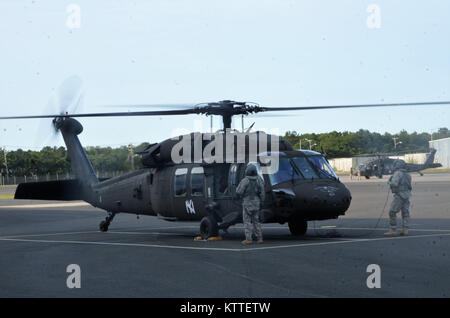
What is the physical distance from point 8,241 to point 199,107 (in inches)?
277

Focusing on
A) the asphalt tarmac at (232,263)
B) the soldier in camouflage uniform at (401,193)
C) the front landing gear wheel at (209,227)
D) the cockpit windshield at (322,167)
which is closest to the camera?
the asphalt tarmac at (232,263)

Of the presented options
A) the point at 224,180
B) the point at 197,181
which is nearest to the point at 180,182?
the point at 197,181

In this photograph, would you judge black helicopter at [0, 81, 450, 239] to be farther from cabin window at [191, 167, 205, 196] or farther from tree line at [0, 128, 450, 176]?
tree line at [0, 128, 450, 176]

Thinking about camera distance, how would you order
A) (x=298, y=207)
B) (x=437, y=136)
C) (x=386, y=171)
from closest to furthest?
(x=298, y=207)
(x=386, y=171)
(x=437, y=136)

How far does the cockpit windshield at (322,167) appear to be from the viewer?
1496 centimetres

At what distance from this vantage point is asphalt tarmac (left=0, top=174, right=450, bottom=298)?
840 cm

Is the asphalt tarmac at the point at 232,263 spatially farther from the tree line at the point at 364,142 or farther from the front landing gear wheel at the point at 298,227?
the tree line at the point at 364,142

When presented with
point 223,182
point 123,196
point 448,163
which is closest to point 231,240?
point 223,182

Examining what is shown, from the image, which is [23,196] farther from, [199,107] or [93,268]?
[93,268]

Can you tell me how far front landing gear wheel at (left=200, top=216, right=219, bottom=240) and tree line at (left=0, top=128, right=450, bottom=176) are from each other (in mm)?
4560

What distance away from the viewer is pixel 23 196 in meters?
19.8

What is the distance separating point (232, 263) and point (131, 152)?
9472 millimetres

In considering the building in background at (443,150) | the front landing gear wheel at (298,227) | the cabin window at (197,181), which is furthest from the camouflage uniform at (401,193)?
the building in background at (443,150)

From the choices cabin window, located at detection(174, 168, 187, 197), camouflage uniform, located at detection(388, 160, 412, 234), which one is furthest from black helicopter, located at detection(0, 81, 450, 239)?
camouflage uniform, located at detection(388, 160, 412, 234)
